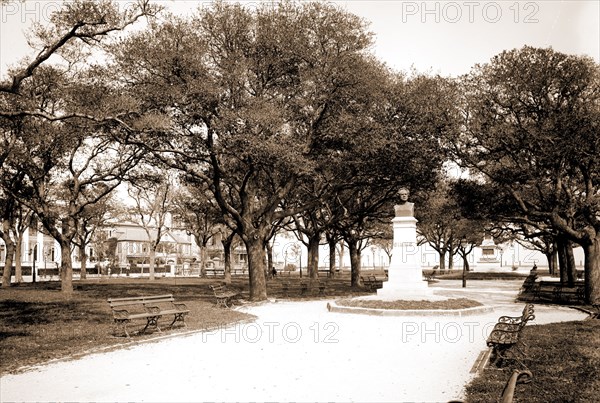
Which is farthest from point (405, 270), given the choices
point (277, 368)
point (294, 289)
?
point (294, 289)

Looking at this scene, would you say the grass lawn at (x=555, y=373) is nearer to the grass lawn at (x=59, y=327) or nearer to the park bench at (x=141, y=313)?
the grass lawn at (x=59, y=327)

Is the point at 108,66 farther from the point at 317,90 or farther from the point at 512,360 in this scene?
the point at 512,360

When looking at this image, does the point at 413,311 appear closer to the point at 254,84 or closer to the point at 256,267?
the point at 256,267

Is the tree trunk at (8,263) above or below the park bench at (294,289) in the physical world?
above

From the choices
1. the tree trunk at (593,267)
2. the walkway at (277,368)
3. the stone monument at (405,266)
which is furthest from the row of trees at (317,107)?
the walkway at (277,368)

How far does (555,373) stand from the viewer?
8766mm

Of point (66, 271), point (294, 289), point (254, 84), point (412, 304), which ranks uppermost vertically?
point (254, 84)

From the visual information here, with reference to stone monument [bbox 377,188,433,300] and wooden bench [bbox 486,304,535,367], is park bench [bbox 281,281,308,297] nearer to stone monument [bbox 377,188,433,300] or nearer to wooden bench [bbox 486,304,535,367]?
stone monument [bbox 377,188,433,300]

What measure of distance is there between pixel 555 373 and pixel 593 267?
14859 mm

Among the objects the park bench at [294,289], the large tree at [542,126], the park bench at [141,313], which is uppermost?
the large tree at [542,126]

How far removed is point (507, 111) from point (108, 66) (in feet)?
52.3

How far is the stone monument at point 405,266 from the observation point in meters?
19.5

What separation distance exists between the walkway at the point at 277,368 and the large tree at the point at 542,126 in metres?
9.32

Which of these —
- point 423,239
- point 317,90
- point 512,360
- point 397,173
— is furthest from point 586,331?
point 423,239
